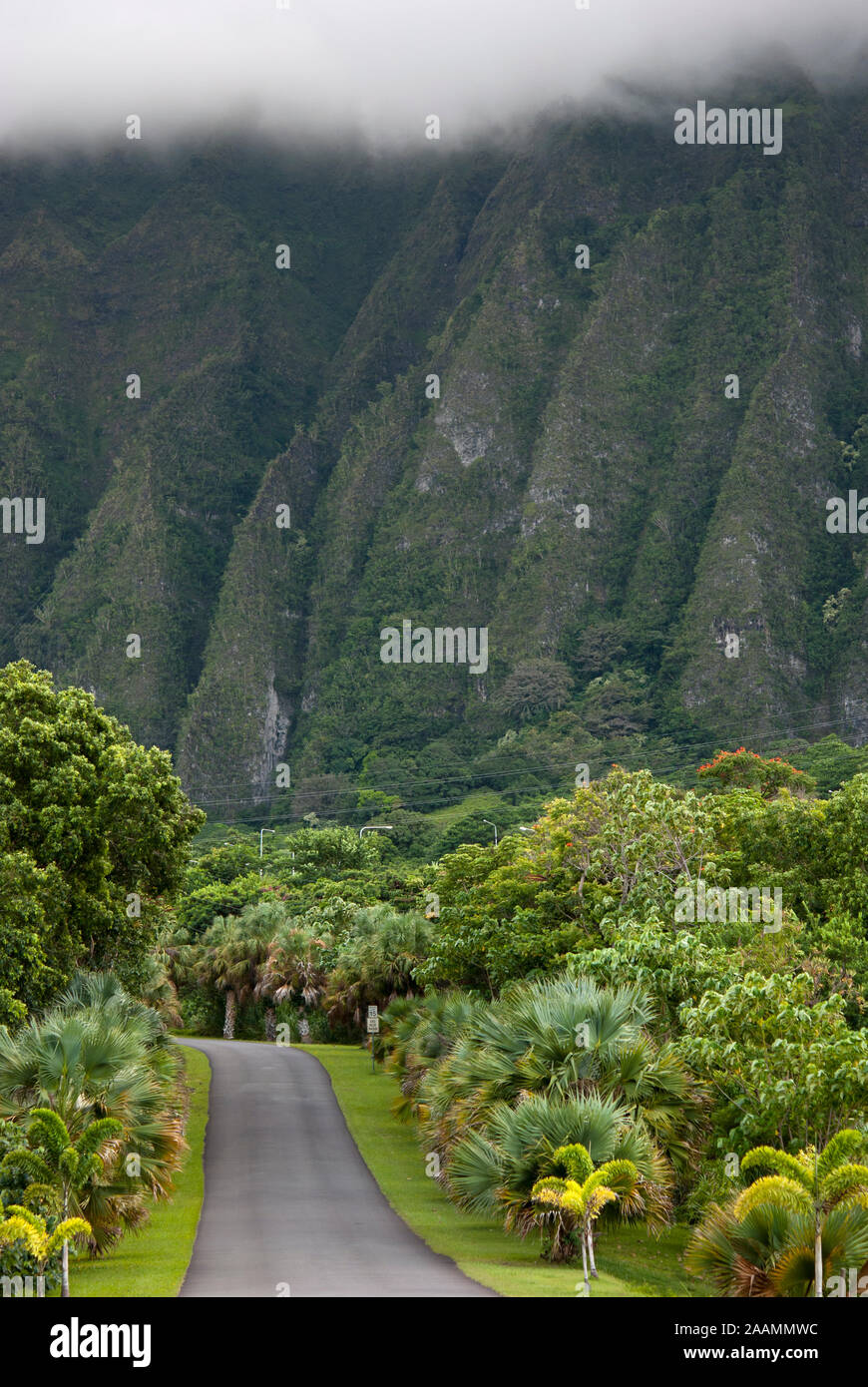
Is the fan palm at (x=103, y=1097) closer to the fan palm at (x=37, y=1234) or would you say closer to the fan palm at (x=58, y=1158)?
the fan palm at (x=58, y=1158)

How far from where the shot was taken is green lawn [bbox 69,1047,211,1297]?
58.5 feet

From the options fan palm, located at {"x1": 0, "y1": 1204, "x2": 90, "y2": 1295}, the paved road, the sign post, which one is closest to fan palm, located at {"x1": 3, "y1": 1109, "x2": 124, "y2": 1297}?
fan palm, located at {"x1": 0, "y1": 1204, "x2": 90, "y2": 1295}

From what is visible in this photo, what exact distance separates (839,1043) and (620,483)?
573 feet

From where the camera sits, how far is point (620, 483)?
18900cm

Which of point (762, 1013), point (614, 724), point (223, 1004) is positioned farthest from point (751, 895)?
point (614, 724)

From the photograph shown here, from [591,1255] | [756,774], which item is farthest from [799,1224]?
[756,774]

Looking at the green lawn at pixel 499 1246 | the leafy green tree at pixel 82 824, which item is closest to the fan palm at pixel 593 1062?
the green lawn at pixel 499 1246

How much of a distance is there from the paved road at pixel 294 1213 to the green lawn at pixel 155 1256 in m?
0.24

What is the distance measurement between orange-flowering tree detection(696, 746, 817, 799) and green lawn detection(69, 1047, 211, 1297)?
2852 cm

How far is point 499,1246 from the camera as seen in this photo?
21.1 m

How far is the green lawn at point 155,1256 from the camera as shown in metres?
17.8

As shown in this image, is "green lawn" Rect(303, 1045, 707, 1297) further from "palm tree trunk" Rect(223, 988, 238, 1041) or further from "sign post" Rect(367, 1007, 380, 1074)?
"palm tree trunk" Rect(223, 988, 238, 1041)

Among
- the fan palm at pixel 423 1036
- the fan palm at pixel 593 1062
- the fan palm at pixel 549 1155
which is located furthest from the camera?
the fan palm at pixel 423 1036
